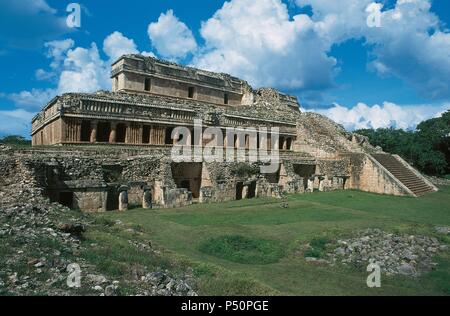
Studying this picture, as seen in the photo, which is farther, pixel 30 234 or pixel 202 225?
pixel 202 225

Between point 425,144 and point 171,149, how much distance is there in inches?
1135

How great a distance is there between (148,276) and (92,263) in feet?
4.49

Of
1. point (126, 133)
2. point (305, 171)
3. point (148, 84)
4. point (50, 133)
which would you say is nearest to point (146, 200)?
point (126, 133)

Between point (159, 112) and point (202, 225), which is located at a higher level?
point (159, 112)

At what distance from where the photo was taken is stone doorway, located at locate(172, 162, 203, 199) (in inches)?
808

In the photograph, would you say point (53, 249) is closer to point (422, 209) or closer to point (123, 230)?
point (123, 230)

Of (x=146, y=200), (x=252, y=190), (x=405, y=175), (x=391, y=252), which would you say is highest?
(x=405, y=175)

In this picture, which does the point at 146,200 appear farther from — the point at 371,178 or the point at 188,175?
the point at 371,178

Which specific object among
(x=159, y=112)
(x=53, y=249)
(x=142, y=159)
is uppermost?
(x=159, y=112)

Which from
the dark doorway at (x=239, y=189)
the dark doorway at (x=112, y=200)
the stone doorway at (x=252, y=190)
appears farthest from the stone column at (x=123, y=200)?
the stone doorway at (x=252, y=190)

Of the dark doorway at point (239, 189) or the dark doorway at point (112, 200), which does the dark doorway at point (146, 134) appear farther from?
the dark doorway at point (112, 200)

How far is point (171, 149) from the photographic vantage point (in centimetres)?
2098

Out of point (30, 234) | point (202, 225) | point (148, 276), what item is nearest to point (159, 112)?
point (202, 225)
